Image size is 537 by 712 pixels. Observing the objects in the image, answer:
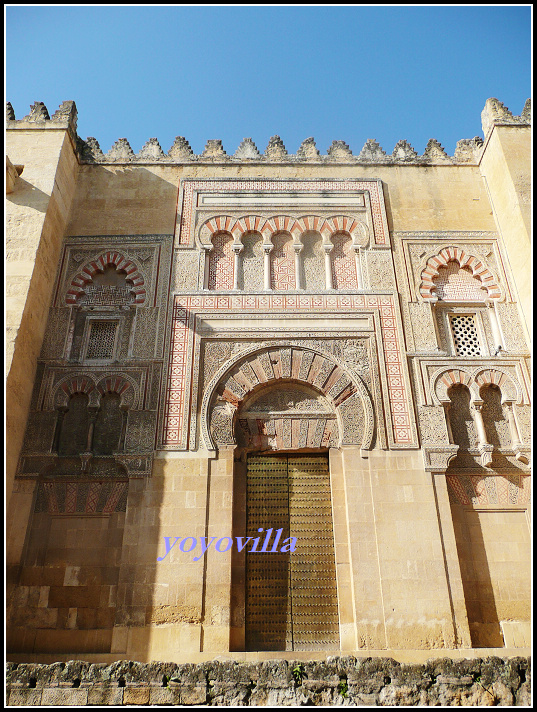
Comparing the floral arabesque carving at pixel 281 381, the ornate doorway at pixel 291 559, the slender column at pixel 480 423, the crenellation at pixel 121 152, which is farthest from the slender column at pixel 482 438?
the crenellation at pixel 121 152

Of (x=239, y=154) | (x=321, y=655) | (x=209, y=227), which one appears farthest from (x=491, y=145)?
(x=321, y=655)

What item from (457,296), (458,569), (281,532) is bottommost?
(458,569)

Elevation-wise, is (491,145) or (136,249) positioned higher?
(491,145)

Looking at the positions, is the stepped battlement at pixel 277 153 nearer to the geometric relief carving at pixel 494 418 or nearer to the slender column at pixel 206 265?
the slender column at pixel 206 265

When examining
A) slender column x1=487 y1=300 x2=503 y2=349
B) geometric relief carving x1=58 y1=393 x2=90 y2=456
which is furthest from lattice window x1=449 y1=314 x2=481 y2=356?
geometric relief carving x1=58 y1=393 x2=90 y2=456

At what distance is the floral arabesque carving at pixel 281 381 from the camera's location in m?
6.39

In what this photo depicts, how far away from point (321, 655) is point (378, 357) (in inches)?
136

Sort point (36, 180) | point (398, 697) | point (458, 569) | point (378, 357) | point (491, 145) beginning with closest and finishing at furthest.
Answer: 1. point (398, 697)
2. point (458, 569)
3. point (378, 357)
4. point (36, 180)
5. point (491, 145)

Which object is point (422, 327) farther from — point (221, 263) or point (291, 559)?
point (291, 559)

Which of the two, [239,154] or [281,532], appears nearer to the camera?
[281,532]

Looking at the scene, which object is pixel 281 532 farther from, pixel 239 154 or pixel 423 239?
pixel 239 154

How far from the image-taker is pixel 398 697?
4.27 m

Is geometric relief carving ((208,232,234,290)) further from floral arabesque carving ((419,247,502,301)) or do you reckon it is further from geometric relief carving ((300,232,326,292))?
floral arabesque carving ((419,247,502,301))

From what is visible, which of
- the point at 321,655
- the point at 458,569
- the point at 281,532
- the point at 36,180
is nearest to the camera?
the point at 321,655
